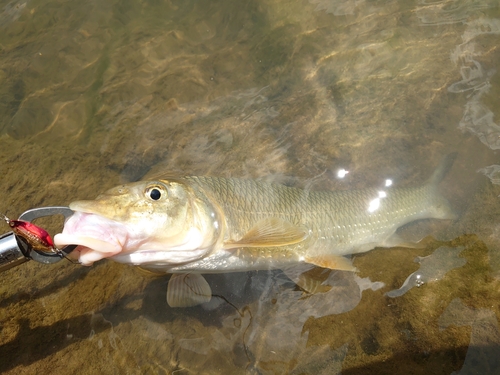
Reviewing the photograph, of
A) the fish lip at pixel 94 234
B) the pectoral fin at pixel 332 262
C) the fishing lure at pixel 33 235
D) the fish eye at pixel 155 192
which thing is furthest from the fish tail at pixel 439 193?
the fishing lure at pixel 33 235

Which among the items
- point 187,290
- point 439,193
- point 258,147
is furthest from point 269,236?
point 439,193

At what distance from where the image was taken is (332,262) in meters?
3.08

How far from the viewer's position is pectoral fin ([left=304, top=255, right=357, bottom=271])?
302 centimetres

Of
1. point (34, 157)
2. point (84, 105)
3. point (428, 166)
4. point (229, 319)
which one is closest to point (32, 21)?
point (84, 105)

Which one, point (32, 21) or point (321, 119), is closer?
point (321, 119)

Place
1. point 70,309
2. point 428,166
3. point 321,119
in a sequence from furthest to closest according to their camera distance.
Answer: point 321,119 → point 428,166 → point 70,309

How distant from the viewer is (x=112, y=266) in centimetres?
329

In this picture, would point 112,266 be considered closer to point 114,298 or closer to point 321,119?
point 114,298

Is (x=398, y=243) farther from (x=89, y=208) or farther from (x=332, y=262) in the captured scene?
(x=89, y=208)

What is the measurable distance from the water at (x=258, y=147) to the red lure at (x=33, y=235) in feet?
4.36

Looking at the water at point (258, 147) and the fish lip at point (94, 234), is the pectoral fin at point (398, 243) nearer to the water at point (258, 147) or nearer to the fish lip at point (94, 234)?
the water at point (258, 147)

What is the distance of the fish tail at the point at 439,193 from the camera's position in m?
3.47

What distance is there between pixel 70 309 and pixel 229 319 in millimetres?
1374

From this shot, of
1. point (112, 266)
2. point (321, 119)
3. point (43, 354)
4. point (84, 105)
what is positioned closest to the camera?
point (43, 354)
